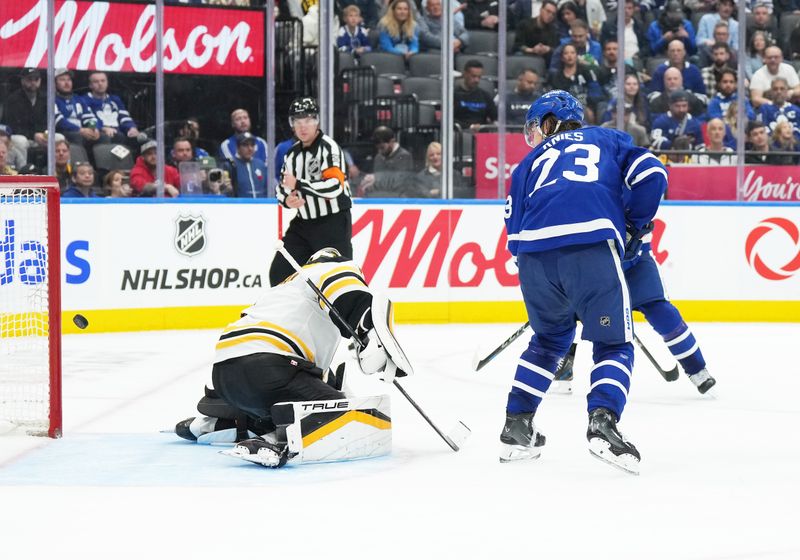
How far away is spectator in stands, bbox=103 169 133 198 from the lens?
24.1 feet

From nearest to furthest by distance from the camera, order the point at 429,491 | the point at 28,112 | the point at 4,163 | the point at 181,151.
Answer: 1. the point at 429,491
2. the point at 4,163
3. the point at 28,112
4. the point at 181,151

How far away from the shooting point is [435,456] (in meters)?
3.60

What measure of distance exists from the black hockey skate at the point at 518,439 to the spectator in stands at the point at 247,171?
4406 millimetres

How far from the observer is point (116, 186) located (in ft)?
24.2

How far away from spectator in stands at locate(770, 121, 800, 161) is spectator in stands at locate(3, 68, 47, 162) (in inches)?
184

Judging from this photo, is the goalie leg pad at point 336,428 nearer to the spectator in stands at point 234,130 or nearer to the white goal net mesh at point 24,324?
the white goal net mesh at point 24,324

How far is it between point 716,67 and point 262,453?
6157mm

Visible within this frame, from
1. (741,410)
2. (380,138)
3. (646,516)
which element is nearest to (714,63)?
(380,138)

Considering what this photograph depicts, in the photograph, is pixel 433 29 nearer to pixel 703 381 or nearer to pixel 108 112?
pixel 108 112

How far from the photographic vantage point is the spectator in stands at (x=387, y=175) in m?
8.03

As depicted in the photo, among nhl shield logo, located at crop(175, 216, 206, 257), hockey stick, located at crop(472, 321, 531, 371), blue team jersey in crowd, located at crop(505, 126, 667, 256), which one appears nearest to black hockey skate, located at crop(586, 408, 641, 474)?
blue team jersey in crowd, located at crop(505, 126, 667, 256)

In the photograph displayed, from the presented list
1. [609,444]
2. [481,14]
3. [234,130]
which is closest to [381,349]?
[609,444]

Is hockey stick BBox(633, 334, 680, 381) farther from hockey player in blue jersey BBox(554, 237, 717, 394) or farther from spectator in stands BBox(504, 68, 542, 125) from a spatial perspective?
spectator in stands BBox(504, 68, 542, 125)

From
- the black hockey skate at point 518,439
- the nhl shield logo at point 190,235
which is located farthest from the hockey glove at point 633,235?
the nhl shield logo at point 190,235
